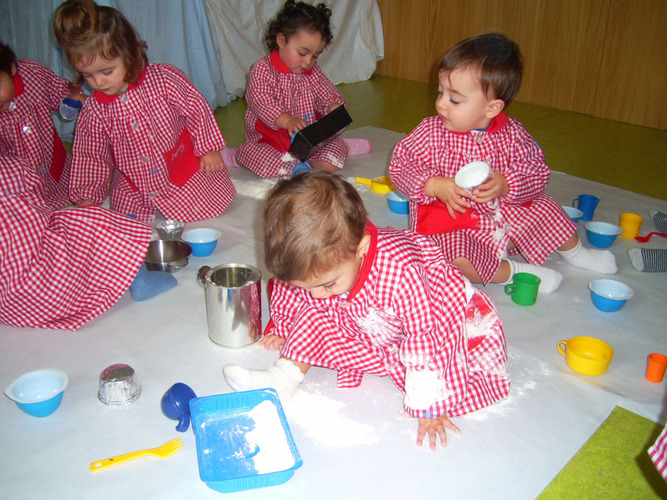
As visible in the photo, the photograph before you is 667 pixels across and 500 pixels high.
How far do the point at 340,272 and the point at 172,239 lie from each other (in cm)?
96

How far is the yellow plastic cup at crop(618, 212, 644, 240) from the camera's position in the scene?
2.04 metres

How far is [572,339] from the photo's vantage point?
1.43 m

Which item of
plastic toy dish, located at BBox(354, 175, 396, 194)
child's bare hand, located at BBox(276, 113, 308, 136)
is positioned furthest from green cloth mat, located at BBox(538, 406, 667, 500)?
child's bare hand, located at BBox(276, 113, 308, 136)

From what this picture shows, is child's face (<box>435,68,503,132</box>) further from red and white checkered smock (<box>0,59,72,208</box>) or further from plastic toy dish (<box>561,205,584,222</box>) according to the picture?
red and white checkered smock (<box>0,59,72,208</box>)

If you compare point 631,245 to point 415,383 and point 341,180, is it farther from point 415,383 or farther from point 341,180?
point 341,180

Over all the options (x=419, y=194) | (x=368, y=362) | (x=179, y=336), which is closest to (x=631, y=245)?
(x=419, y=194)

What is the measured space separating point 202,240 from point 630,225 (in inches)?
57.5

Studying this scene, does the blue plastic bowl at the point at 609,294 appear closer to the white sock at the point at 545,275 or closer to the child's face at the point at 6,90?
the white sock at the point at 545,275

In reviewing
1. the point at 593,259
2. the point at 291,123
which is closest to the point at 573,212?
the point at 593,259

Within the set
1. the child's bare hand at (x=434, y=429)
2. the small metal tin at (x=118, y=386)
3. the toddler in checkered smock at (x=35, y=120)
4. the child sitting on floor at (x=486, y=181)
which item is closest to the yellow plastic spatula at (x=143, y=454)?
the small metal tin at (x=118, y=386)

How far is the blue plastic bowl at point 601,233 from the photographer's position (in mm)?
1929

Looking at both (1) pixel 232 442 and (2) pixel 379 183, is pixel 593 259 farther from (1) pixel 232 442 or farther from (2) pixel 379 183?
(1) pixel 232 442

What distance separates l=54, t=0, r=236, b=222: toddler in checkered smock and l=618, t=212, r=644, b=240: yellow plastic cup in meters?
1.43

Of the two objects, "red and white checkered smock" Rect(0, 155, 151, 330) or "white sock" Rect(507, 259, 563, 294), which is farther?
"white sock" Rect(507, 259, 563, 294)
